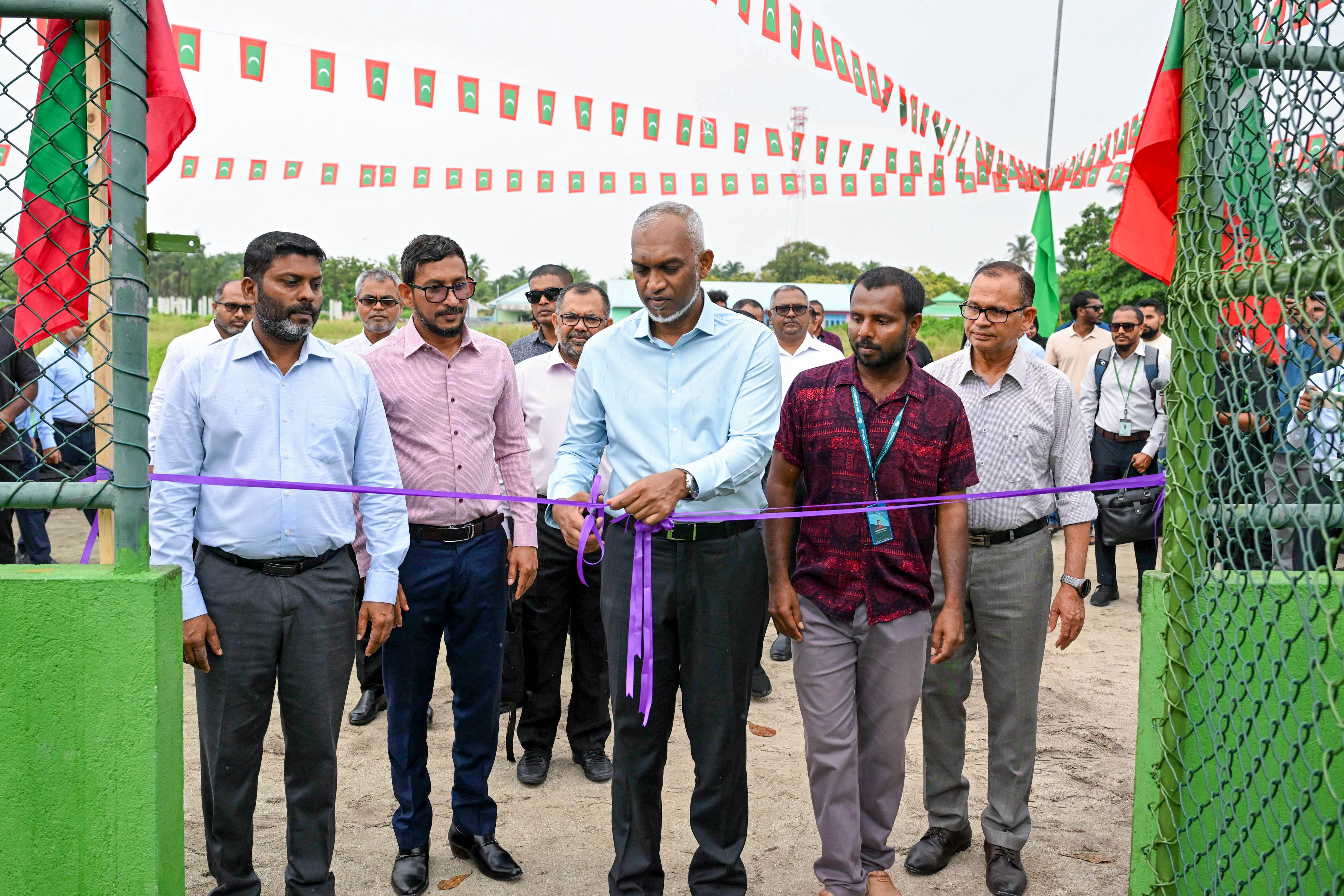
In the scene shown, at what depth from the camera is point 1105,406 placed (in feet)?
25.5

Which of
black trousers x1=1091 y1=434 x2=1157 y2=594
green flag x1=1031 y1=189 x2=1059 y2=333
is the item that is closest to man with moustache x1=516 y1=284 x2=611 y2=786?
black trousers x1=1091 y1=434 x2=1157 y2=594

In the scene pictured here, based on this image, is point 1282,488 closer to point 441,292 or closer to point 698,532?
point 698,532

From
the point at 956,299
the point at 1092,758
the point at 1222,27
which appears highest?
the point at 956,299

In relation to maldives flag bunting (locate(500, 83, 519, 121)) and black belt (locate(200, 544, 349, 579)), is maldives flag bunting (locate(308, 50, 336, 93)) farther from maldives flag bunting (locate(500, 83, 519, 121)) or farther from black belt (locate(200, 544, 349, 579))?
black belt (locate(200, 544, 349, 579))

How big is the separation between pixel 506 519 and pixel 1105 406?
4.92 metres

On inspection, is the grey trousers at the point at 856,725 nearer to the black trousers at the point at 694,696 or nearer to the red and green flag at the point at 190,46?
the black trousers at the point at 694,696

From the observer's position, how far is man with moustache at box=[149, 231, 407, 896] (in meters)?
3.06

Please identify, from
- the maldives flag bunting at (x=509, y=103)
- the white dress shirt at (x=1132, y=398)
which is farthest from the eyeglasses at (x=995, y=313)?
the maldives flag bunting at (x=509, y=103)

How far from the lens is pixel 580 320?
16.5 ft

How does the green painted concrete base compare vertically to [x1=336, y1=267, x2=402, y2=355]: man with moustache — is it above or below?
below

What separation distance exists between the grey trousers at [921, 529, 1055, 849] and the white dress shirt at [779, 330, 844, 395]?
2628mm

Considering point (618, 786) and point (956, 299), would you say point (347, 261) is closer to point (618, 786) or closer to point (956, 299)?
point (956, 299)

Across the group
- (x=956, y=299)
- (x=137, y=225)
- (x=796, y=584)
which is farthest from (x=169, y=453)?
(x=956, y=299)

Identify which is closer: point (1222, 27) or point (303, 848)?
point (1222, 27)
